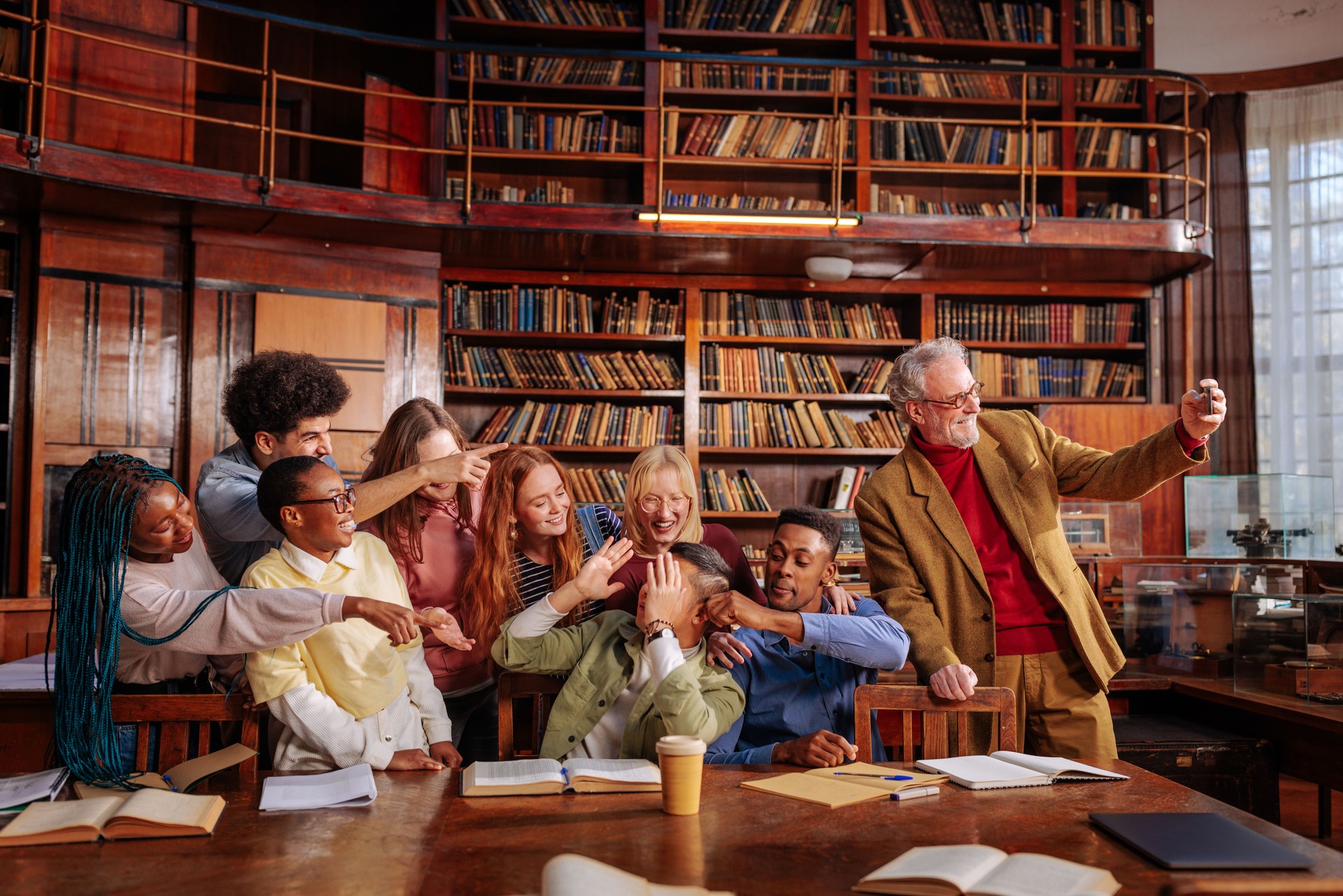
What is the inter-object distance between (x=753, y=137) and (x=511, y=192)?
1376 mm

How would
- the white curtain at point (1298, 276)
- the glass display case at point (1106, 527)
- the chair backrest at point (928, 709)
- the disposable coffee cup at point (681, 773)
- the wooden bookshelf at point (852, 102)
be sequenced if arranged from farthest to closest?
the white curtain at point (1298, 276), the wooden bookshelf at point (852, 102), the glass display case at point (1106, 527), the chair backrest at point (928, 709), the disposable coffee cup at point (681, 773)

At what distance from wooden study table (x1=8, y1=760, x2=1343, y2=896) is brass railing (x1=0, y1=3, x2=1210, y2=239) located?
12.0 ft

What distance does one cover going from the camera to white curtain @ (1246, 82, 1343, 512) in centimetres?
659

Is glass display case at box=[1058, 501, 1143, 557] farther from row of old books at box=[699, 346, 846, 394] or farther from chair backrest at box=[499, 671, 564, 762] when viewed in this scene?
chair backrest at box=[499, 671, 564, 762]

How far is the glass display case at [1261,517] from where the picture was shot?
17.2 feet

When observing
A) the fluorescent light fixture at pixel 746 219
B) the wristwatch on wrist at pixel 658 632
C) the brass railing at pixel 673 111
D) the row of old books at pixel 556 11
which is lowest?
the wristwatch on wrist at pixel 658 632

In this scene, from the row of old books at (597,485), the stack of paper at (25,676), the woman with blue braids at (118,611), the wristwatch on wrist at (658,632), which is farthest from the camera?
the row of old books at (597,485)

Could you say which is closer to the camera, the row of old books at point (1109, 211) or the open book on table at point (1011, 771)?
the open book on table at point (1011, 771)

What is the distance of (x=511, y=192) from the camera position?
590 cm

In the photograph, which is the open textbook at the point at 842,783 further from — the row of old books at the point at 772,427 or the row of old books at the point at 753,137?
the row of old books at the point at 753,137

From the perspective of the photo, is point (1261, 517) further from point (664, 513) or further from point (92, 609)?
point (92, 609)

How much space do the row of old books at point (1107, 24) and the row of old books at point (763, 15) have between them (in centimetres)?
136

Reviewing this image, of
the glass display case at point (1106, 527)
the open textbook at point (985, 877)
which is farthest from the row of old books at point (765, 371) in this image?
the open textbook at point (985, 877)

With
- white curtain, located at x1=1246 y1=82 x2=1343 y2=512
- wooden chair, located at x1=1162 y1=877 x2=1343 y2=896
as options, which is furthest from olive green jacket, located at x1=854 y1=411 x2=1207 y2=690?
white curtain, located at x1=1246 y1=82 x2=1343 y2=512
